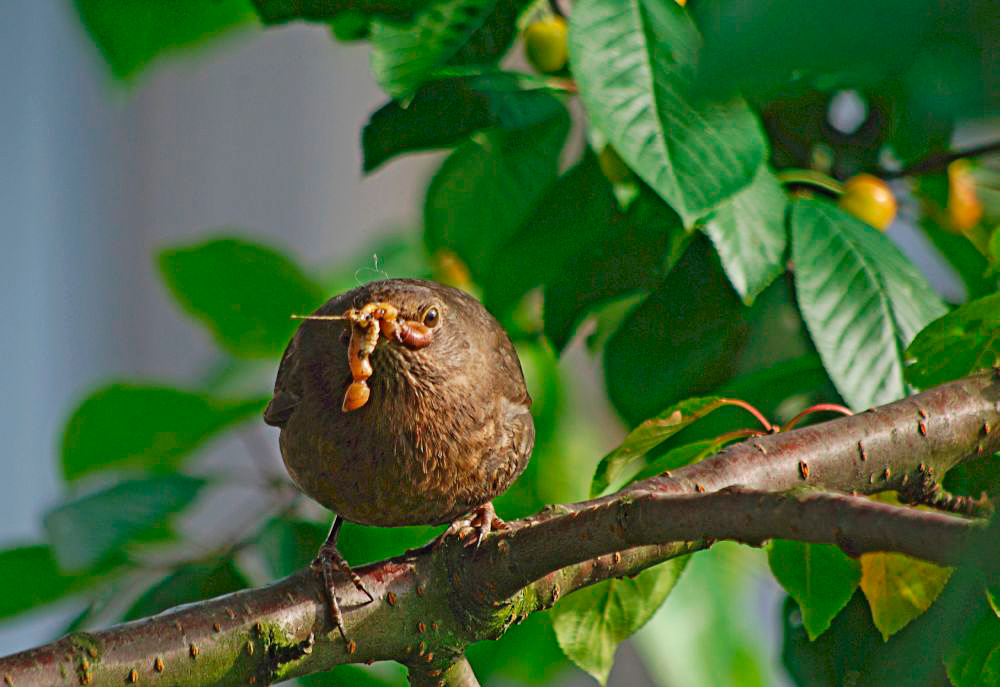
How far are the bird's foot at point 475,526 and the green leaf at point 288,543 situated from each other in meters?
0.26

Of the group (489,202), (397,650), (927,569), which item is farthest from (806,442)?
(489,202)

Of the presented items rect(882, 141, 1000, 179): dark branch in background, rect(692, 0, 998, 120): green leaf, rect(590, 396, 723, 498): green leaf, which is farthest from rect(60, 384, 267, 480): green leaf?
rect(692, 0, 998, 120): green leaf

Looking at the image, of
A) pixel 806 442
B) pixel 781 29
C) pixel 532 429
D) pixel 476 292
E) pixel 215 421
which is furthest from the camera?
pixel 476 292

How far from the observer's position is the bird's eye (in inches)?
33.3

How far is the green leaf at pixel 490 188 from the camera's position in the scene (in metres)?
1.11

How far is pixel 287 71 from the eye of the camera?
337 centimetres

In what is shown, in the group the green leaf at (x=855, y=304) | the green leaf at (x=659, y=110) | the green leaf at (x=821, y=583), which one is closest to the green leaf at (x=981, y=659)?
the green leaf at (x=821, y=583)

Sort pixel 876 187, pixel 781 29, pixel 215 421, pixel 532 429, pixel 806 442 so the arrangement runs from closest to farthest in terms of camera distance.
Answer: pixel 781 29, pixel 806 442, pixel 532 429, pixel 876 187, pixel 215 421

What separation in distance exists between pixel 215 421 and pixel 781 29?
1.09 m

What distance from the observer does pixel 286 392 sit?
0.88 meters

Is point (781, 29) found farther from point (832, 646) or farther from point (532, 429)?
point (832, 646)

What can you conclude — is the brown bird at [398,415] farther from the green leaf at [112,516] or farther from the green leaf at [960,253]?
the green leaf at [960,253]

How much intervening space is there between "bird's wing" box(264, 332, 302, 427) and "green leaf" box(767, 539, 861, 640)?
41cm

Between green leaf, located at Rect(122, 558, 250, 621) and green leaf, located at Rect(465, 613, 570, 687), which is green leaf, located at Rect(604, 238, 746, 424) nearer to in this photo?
green leaf, located at Rect(465, 613, 570, 687)
